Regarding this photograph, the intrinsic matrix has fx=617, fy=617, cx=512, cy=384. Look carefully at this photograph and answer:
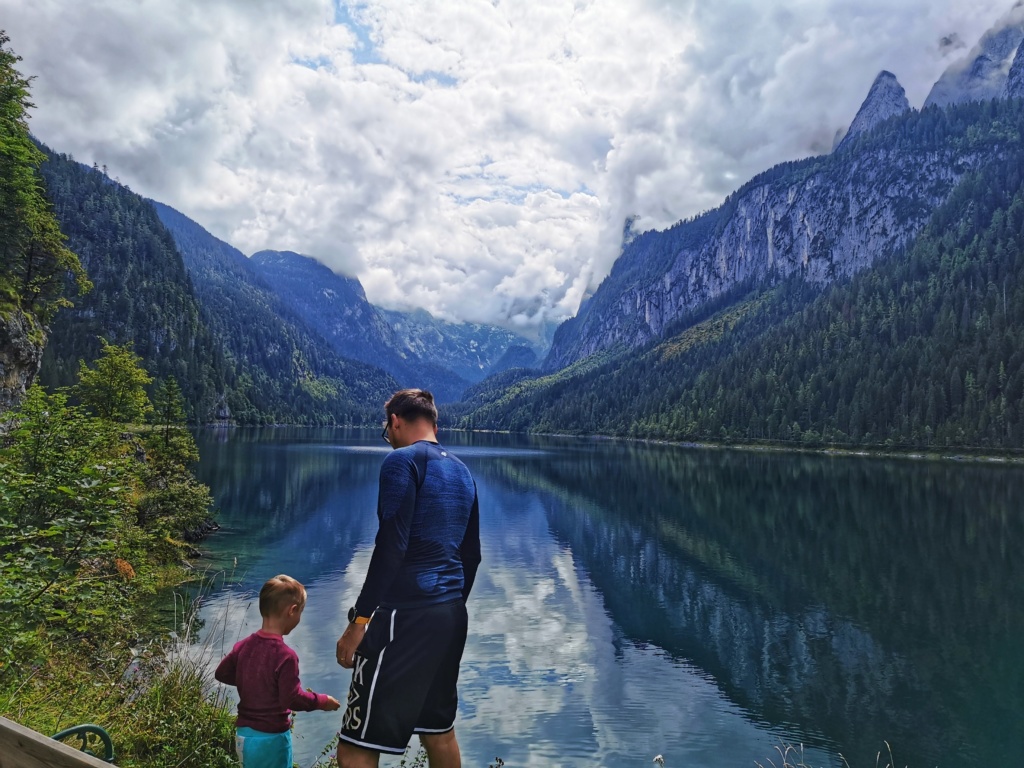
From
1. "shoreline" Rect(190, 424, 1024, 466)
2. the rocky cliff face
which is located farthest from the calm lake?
"shoreline" Rect(190, 424, 1024, 466)

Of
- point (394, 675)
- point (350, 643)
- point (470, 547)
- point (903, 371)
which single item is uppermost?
point (903, 371)

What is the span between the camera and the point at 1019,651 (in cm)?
2164

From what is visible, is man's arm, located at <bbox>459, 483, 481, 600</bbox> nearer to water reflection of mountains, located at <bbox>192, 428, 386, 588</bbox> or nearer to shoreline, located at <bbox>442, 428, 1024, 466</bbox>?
water reflection of mountains, located at <bbox>192, 428, 386, 588</bbox>

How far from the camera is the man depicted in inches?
198

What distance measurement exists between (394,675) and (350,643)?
450 mm

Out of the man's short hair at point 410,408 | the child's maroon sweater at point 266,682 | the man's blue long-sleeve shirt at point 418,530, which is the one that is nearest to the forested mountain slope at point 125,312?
the child's maroon sweater at point 266,682

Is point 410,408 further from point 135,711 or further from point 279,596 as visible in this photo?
point 135,711

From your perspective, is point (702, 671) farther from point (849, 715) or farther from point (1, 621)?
point (1, 621)

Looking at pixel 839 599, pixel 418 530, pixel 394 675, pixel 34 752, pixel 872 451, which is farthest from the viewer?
pixel 872 451

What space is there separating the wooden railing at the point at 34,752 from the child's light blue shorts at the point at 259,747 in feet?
8.60

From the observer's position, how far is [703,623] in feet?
82.4

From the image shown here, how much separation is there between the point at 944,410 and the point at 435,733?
15048 centimetres

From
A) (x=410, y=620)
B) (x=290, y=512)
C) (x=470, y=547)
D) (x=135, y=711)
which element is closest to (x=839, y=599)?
(x=470, y=547)

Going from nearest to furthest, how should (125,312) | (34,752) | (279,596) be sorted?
(34,752) → (279,596) → (125,312)
